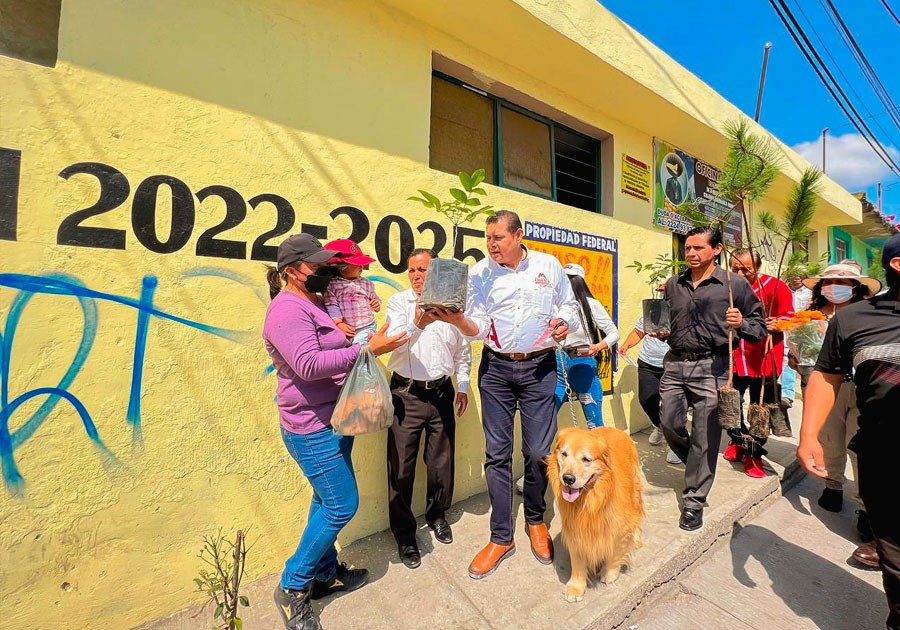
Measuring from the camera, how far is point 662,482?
11.2ft

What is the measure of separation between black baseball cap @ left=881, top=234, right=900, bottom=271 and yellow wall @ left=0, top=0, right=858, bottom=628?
2639 millimetres

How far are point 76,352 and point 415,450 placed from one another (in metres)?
1.88

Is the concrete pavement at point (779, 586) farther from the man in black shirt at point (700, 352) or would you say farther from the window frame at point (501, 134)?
the window frame at point (501, 134)

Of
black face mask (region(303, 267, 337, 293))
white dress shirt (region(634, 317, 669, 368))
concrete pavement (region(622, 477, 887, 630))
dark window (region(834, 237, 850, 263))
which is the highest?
dark window (region(834, 237, 850, 263))

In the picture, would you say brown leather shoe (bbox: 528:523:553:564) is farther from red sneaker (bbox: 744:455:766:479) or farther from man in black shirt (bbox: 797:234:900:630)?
red sneaker (bbox: 744:455:766:479)

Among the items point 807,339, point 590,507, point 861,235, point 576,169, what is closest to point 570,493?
point 590,507

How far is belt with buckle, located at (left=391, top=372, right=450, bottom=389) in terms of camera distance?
101 inches

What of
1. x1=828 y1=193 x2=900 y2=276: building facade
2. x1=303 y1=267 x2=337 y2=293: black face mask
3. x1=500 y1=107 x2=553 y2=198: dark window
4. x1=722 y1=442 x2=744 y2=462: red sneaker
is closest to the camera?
x1=303 y1=267 x2=337 y2=293: black face mask

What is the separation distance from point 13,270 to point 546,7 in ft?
12.8

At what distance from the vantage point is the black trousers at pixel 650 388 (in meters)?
3.89

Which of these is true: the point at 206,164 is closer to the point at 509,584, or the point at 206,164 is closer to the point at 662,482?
the point at 509,584

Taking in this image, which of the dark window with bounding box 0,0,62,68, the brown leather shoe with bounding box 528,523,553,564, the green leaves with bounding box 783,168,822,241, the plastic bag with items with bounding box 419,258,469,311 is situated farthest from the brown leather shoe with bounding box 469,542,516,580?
the dark window with bounding box 0,0,62,68

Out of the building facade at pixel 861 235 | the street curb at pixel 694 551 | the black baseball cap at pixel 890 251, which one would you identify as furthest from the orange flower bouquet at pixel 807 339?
the building facade at pixel 861 235

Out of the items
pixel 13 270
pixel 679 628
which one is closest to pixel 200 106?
pixel 13 270
